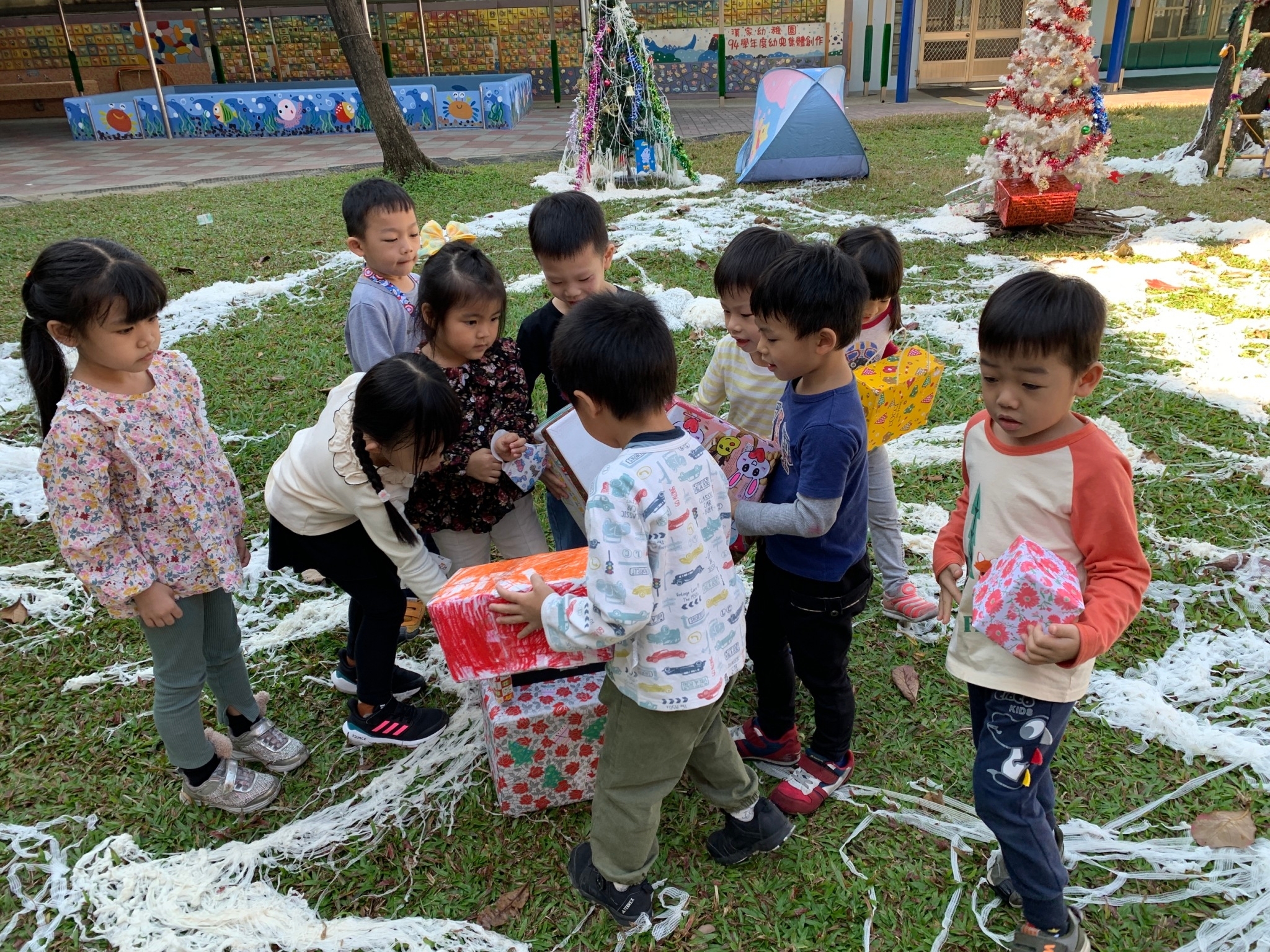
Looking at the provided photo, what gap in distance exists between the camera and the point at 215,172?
12.1 m

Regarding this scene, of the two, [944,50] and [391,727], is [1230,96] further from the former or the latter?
[944,50]

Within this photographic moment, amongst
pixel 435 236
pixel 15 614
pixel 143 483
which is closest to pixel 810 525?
pixel 143 483

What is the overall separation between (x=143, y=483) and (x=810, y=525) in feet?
4.87

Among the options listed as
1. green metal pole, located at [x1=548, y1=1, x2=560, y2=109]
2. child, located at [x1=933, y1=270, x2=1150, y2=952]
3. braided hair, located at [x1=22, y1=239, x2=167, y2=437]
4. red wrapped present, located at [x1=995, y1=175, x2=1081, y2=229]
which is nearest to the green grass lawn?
child, located at [x1=933, y1=270, x2=1150, y2=952]

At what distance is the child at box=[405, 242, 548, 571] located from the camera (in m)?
2.23

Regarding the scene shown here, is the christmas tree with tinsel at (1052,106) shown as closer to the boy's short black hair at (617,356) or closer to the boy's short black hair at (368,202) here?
the boy's short black hair at (368,202)

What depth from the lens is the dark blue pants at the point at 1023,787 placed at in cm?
160

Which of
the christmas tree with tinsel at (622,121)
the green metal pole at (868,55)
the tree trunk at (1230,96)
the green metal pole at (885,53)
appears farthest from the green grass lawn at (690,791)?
the green metal pole at (868,55)

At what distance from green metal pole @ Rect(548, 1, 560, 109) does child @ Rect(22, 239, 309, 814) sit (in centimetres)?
1825

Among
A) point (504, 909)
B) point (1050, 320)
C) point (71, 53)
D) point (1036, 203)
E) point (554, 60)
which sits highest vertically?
point (71, 53)

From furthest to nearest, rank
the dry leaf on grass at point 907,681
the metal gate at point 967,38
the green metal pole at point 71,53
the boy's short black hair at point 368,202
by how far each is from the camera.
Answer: the metal gate at point 967,38 < the green metal pole at point 71,53 < the boy's short black hair at point 368,202 < the dry leaf on grass at point 907,681

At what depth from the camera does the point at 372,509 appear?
2078mm

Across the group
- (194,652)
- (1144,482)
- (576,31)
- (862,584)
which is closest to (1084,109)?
(1144,482)

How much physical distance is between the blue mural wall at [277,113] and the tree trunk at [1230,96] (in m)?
11.4
